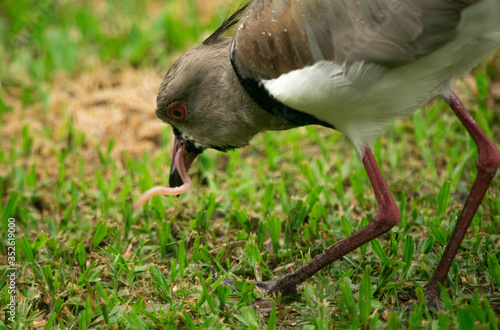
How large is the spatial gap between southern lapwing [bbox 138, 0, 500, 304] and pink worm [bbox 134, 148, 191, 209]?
0.01 m

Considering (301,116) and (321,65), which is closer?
(321,65)

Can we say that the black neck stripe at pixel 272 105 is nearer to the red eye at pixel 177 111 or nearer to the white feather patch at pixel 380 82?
the white feather patch at pixel 380 82

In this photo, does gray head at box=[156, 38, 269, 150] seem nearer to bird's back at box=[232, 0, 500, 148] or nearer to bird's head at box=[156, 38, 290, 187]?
bird's head at box=[156, 38, 290, 187]

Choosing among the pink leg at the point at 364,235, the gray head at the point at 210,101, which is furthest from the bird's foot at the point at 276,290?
the gray head at the point at 210,101

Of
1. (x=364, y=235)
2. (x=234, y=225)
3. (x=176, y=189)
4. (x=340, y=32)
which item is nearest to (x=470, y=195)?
(x=364, y=235)

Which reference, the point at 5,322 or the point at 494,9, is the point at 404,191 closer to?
the point at 494,9

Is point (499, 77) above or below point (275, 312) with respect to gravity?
below

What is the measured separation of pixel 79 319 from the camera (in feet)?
11.0

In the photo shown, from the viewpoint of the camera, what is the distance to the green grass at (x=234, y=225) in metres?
3.40

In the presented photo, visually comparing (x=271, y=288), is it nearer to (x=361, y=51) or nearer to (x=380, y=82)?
(x=380, y=82)

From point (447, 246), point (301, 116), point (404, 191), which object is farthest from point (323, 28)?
point (404, 191)

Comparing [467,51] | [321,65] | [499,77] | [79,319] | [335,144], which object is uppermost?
[321,65]

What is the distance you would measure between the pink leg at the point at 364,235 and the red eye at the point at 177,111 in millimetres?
1282

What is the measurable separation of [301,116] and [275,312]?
1181mm
